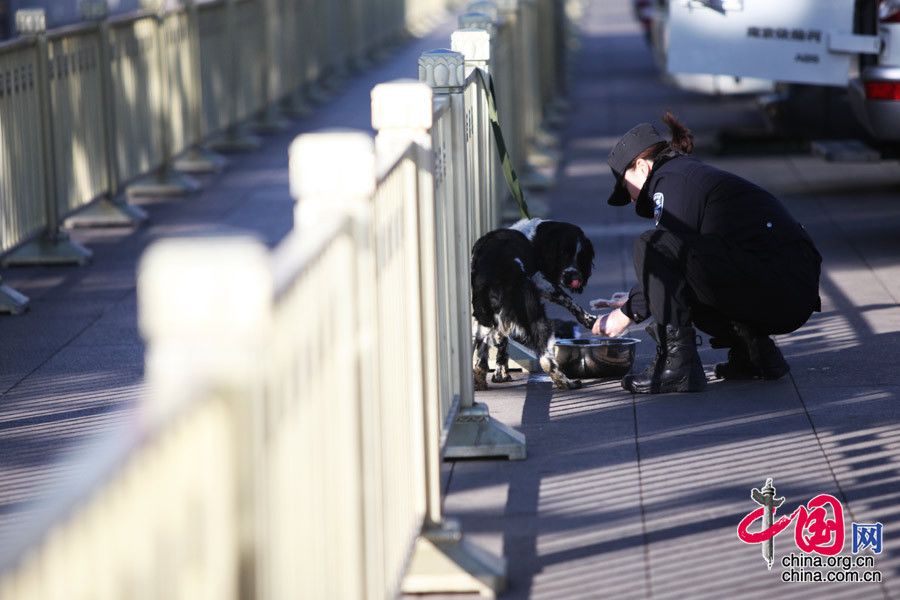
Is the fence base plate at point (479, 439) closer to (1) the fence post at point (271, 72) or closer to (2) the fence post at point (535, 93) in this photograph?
(2) the fence post at point (535, 93)

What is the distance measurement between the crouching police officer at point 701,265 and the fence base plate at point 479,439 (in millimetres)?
1089

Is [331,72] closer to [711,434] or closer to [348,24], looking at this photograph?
[348,24]

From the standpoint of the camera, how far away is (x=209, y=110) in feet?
48.6

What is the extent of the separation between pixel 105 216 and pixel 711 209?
6.07 meters

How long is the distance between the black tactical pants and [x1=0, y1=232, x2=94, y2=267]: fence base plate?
4754 millimetres

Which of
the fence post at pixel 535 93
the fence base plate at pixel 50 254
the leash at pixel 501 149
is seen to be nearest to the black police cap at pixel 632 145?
the leash at pixel 501 149

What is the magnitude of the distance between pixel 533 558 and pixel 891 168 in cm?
1003

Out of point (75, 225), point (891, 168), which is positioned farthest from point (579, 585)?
point (891, 168)

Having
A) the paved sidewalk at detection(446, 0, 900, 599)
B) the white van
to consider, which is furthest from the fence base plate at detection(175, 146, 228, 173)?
the paved sidewalk at detection(446, 0, 900, 599)

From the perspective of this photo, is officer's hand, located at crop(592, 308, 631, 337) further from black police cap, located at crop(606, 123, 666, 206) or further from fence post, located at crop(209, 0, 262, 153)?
fence post, located at crop(209, 0, 262, 153)

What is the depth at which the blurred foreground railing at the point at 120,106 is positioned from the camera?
9484 millimetres

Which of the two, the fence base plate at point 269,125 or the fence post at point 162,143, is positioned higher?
the fence post at point 162,143
